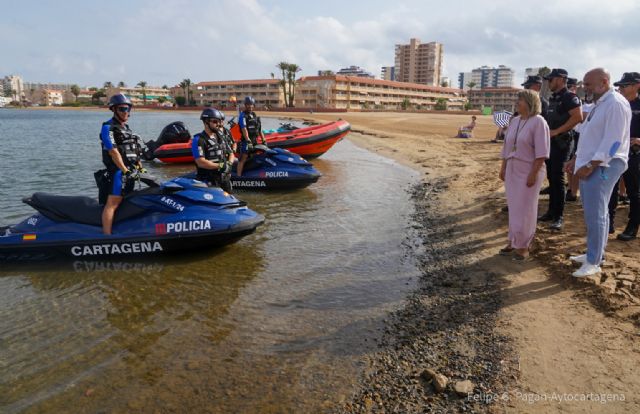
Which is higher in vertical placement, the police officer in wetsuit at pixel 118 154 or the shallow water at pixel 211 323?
the police officer in wetsuit at pixel 118 154

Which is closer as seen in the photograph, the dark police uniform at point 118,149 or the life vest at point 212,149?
the dark police uniform at point 118,149

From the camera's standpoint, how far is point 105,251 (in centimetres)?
545

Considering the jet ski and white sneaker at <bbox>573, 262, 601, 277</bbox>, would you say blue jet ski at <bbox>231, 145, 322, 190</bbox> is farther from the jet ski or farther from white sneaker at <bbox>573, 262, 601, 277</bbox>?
white sneaker at <bbox>573, 262, 601, 277</bbox>

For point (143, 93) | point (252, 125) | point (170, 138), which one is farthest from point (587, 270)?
point (143, 93)

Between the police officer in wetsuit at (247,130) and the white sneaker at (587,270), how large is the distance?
6996 millimetres

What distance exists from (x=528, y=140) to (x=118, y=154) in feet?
15.6

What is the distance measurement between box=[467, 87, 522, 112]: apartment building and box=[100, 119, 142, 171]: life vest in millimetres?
110429

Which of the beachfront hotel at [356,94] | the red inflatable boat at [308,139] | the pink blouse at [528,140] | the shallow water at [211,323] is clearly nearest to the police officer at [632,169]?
the pink blouse at [528,140]

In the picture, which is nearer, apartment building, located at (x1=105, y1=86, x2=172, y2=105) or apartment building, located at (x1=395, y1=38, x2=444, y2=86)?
apartment building, located at (x1=105, y1=86, x2=172, y2=105)

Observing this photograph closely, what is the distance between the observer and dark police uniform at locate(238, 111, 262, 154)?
9.47m

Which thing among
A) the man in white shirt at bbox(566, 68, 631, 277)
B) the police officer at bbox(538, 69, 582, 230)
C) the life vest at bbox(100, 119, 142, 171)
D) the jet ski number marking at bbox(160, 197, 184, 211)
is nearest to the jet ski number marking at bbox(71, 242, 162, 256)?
the jet ski number marking at bbox(160, 197, 184, 211)

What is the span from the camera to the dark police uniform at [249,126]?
947cm

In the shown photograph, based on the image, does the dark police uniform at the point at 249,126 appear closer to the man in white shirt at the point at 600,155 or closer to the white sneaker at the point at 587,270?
the man in white shirt at the point at 600,155

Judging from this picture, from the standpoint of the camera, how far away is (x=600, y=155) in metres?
4.10
